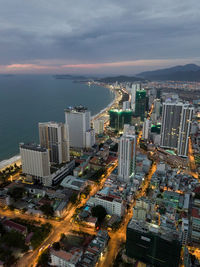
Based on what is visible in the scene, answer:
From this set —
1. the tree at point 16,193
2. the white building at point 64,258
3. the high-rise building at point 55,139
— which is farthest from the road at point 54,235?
the high-rise building at point 55,139

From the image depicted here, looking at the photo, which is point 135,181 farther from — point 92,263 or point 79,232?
point 92,263

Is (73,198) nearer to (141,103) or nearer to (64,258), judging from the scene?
(64,258)

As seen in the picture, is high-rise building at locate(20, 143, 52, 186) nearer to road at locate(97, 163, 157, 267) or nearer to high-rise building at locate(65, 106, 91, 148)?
road at locate(97, 163, 157, 267)

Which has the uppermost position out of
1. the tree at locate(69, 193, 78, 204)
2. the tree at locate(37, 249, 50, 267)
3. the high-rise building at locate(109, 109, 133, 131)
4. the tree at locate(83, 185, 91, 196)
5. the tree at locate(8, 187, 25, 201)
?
the high-rise building at locate(109, 109, 133, 131)

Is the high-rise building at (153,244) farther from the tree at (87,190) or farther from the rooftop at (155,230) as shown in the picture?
the tree at (87,190)

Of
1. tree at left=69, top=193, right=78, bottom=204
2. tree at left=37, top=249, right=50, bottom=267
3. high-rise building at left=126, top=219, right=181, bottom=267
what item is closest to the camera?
high-rise building at left=126, top=219, right=181, bottom=267

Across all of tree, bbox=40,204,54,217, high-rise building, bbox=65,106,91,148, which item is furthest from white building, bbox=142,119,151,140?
tree, bbox=40,204,54,217

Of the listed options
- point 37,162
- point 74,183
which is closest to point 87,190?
point 74,183
